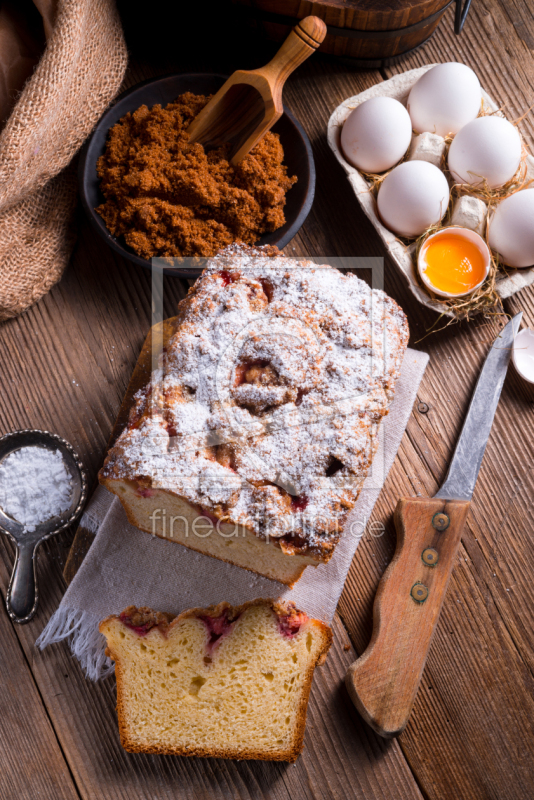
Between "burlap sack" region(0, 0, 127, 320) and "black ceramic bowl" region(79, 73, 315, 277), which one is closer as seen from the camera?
"burlap sack" region(0, 0, 127, 320)

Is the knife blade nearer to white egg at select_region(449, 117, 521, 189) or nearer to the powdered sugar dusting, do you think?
white egg at select_region(449, 117, 521, 189)

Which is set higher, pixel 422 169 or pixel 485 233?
pixel 422 169

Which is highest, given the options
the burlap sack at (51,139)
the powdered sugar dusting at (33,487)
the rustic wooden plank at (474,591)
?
the burlap sack at (51,139)

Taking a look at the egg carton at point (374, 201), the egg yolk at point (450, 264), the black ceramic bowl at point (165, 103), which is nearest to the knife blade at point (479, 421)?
the egg carton at point (374, 201)

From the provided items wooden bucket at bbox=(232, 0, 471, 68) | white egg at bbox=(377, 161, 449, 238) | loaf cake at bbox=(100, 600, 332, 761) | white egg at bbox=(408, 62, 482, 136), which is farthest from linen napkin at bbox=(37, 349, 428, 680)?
wooden bucket at bbox=(232, 0, 471, 68)

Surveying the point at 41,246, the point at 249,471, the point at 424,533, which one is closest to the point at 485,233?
the point at 424,533

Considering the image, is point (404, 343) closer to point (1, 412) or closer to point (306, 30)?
point (306, 30)

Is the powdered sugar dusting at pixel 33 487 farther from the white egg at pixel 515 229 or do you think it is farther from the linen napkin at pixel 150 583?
the white egg at pixel 515 229
